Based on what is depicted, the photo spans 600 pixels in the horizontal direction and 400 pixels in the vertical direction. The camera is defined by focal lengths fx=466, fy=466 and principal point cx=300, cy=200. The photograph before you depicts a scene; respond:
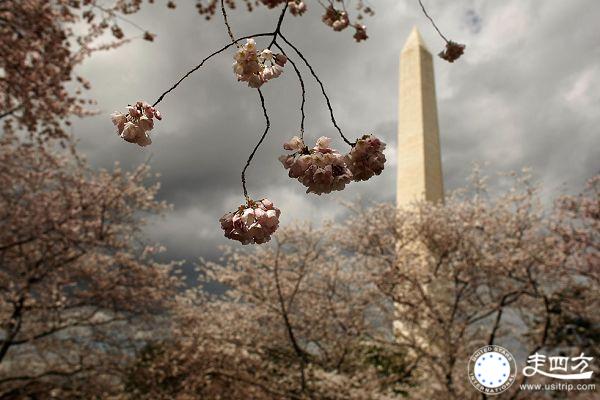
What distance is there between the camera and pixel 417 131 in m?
14.4

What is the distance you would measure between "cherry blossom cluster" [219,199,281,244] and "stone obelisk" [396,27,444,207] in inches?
506

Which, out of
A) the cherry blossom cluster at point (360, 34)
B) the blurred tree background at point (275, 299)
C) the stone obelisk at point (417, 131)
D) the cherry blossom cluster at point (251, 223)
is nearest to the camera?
the cherry blossom cluster at point (251, 223)

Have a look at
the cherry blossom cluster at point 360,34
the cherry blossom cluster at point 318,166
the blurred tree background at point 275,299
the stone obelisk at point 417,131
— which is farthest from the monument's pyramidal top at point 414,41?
the cherry blossom cluster at point 318,166

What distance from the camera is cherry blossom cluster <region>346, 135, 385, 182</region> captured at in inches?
51.4

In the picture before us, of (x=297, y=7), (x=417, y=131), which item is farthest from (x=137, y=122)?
(x=417, y=131)

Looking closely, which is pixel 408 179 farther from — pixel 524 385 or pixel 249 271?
pixel 524 385

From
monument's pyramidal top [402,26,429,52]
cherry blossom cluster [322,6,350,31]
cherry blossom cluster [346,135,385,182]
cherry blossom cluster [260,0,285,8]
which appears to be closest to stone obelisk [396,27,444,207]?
monument's pyramidal top [402,26,429,52]

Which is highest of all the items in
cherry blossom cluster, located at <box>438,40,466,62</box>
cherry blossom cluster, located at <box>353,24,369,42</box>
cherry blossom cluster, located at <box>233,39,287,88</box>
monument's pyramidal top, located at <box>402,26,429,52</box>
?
monument's pyramidal top, located at <box>402,26,429,52</box>

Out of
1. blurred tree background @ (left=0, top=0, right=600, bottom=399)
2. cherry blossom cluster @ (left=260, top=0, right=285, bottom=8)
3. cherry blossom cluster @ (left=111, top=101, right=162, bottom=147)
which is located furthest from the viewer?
blurred tree background @ (left=0, top=0, right=600, bottom=399)

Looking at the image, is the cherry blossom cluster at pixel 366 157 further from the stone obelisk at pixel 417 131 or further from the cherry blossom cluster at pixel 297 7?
the stone obelisk at pixel 417 131

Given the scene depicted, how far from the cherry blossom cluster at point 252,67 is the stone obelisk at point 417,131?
12.8 m

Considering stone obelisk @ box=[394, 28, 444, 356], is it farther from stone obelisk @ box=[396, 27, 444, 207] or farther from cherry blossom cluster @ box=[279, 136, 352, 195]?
cherry blossom cluster @ box=[279, 136, 352, 195]

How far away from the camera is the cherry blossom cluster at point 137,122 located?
4.19 feet

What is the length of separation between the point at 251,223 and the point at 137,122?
1.44 ft
